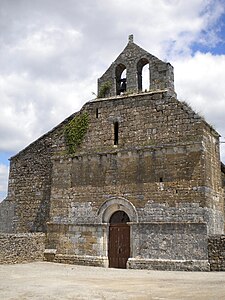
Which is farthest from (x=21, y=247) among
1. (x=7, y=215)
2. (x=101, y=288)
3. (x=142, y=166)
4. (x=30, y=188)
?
(x=101, y=288)

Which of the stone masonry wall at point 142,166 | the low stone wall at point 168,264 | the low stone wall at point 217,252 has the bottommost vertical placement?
the low stone wall at point 168,264

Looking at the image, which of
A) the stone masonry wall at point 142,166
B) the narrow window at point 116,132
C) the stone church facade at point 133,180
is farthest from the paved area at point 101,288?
the narrow window at point 116,132

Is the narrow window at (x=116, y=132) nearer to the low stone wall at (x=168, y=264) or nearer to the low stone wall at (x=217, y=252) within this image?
the low stone wall at (x=168, y=264)

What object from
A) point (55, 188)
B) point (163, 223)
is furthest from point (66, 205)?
point (163, 223)

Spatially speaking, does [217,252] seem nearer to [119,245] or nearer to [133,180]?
[119,245]

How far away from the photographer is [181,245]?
46.4 ft

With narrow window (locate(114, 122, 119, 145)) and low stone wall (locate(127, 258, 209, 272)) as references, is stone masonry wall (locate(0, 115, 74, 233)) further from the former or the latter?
low stone wall (locate(127, 258, 209, 272))

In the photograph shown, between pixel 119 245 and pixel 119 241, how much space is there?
16 centimetres

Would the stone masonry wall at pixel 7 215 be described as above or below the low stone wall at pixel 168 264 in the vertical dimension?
above

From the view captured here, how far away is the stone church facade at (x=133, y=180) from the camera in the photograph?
1440 cm

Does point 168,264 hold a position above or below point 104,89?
below

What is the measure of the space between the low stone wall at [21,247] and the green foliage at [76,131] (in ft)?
13.8

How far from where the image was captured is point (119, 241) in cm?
1556

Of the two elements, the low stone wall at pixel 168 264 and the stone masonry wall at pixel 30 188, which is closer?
the low stone wall at pixel 168 264
